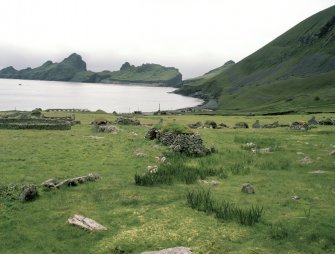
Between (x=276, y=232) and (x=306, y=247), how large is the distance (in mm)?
1803

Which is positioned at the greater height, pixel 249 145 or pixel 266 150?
pixel 249 145

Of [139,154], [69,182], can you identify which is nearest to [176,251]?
[69,182]

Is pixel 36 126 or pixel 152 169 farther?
pixel 36 126

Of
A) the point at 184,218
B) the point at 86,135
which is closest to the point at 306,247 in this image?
the point at 184,218

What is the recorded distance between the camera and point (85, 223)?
2152 cm

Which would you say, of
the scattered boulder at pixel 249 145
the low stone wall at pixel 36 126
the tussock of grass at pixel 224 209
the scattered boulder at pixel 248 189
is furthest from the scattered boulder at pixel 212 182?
the low stone wall at pixel 36 126

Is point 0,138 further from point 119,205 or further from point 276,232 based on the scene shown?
point 276,232

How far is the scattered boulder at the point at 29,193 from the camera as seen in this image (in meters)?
25.4

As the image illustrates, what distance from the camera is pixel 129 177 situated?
32031 mm

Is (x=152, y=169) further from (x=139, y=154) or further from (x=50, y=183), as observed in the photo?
(x=50, y=183)

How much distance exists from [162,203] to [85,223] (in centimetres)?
555

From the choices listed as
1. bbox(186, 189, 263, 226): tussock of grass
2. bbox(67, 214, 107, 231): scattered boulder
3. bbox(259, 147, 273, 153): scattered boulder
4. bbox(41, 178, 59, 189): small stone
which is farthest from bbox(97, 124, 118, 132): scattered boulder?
bbox(67, 214, 107, 231): scattered boulder

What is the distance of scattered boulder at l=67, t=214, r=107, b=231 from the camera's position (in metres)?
21.0

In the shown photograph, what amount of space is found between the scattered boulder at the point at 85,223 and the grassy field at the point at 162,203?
41 centimetres
